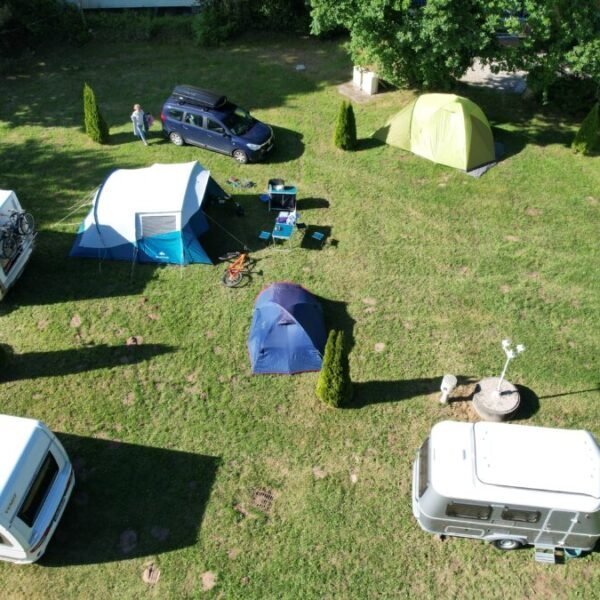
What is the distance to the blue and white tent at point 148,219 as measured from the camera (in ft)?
45.1

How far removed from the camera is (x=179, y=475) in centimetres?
1041

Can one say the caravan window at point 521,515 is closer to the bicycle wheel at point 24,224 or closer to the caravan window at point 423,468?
the caravan window at point 423,468

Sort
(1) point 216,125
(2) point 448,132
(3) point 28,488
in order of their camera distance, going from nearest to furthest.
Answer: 1. (3) point 28,488
2. (2) point 448,132
3. (1) point 216,125

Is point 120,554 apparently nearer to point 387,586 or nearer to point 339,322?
point 387,586

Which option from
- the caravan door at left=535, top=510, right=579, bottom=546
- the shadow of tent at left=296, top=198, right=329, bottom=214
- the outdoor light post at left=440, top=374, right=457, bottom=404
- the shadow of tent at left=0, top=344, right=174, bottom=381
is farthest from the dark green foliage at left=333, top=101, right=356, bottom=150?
the caravan door at left=535, top=510, right=579, bottom=546

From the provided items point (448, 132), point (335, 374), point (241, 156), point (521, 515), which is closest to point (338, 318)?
point (335, 374)

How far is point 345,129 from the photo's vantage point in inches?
688

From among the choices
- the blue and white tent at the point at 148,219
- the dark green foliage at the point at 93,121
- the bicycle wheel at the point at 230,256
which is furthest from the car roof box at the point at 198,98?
the bicycle wheel at the point at 230,256

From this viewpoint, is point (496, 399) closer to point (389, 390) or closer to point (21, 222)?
point (389, 390)

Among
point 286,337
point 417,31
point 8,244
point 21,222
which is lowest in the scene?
point 286,337

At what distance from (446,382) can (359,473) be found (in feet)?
8.26

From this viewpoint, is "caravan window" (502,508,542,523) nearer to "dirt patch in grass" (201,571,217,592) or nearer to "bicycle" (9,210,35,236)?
"dirt patch in grass" (201,571,217,592)

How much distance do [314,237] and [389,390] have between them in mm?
5137

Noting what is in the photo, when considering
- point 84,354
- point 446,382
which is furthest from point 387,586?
point 84,354
